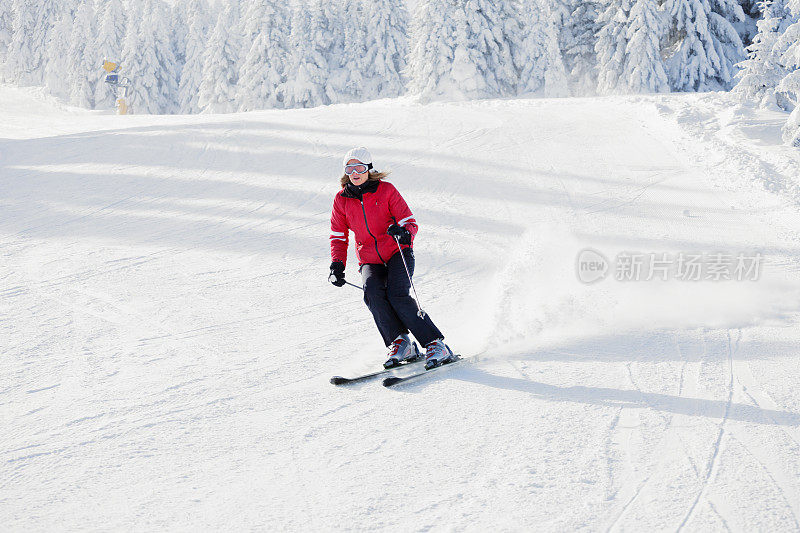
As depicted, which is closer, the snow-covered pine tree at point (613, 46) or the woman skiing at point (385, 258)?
the woman skiing at point (385, 258)

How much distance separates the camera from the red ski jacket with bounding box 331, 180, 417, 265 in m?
4.52

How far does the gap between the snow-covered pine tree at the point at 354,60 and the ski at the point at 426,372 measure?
3486 cm

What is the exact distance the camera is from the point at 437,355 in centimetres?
451

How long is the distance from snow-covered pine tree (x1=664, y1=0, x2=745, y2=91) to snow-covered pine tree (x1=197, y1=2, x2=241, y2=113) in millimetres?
24023

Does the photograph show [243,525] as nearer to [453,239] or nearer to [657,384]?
[657,384]

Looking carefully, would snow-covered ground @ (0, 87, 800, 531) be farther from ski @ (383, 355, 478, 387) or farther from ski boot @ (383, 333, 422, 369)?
ski boot @ (383, 333, 422, 369)

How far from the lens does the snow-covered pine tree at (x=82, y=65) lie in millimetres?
44969

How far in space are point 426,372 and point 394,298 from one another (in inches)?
22.5

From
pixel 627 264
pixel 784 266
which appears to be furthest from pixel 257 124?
pixel 784 266

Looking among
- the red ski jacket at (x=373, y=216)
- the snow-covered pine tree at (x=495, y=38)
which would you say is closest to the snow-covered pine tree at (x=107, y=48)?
the snow-covered pine tree at (x=495, y=38)

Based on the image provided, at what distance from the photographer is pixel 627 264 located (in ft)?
23.9

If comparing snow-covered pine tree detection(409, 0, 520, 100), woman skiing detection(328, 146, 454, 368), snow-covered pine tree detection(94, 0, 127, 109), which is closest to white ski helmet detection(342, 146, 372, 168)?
woman skiing detection(328, 146, 454, 368)
